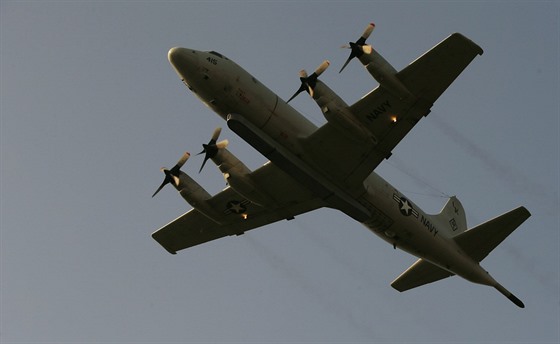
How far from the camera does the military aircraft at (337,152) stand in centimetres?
3244

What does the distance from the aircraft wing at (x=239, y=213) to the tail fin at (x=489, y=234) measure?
7.21 m

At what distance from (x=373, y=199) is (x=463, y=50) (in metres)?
7.84

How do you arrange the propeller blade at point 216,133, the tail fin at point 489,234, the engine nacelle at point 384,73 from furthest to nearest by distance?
the tail fin at point 489,234
the propeller blade at point 216,133
the engine nacelle at point 384,73

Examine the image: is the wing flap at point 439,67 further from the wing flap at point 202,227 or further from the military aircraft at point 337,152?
the wing flap at point 202,227

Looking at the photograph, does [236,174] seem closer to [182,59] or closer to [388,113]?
[182,59]

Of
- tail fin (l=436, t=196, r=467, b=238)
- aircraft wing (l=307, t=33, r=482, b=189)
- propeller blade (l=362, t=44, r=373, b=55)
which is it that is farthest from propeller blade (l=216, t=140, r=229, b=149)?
tail fin (l=436, t=196, r=467, b=238)

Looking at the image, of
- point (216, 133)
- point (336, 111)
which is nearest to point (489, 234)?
point (336, 111)

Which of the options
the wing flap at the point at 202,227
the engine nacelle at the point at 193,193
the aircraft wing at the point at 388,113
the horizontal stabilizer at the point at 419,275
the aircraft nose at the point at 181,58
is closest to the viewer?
the aircraft wing at the point at 388,113

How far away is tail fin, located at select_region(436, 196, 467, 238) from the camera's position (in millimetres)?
39344

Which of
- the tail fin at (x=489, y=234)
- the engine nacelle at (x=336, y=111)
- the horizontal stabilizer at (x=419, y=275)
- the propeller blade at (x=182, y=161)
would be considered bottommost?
the horizontal stabilizer at (x=419, y=275)

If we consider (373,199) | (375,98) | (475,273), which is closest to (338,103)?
(375,98)

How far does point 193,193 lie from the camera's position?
1469 inches

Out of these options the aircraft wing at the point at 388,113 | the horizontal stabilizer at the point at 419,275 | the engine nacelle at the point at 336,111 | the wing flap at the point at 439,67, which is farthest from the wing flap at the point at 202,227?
the wing flap at the point at 439,67

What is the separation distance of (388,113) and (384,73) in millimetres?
1826
